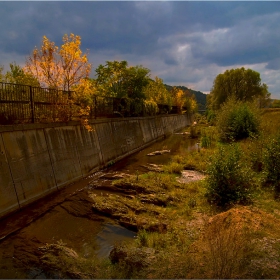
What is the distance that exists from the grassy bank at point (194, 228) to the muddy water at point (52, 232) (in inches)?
13.3

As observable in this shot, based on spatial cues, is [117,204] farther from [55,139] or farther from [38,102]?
[38,102]

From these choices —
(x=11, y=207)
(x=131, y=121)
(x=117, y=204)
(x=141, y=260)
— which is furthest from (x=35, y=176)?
(x=131, y=121)

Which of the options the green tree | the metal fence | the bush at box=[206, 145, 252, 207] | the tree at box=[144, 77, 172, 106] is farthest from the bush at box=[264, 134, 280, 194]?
the green tree

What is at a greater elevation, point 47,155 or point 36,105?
point 36,105

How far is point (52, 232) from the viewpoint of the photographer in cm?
685

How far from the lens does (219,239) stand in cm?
459

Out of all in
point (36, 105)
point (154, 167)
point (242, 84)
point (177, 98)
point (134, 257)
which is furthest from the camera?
point (242, 84)

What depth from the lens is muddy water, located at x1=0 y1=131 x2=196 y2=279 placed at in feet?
18.0

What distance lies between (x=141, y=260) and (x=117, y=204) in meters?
3.74

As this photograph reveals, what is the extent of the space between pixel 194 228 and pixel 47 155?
6502mm

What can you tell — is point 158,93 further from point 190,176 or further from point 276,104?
point 276,104

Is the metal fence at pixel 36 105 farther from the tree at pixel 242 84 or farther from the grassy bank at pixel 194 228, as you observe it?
the tree at pixel 242 84

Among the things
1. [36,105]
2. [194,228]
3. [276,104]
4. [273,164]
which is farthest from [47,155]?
[276,104]

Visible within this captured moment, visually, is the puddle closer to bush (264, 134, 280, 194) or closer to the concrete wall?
the concrete wall
